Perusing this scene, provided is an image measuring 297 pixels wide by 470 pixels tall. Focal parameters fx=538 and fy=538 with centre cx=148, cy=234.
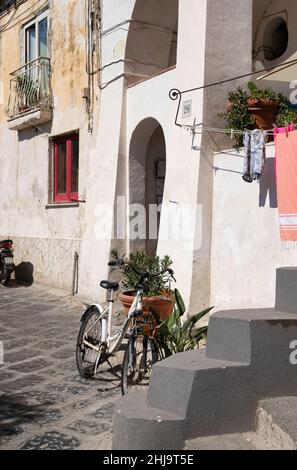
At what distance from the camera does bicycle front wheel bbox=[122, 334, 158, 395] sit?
16.0ft

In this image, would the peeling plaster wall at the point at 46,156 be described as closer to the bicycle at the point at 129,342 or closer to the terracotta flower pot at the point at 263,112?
the terracotta flower pot at the point at 263,112

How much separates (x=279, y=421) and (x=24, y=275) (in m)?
10.1

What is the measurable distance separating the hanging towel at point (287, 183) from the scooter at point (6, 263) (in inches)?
300

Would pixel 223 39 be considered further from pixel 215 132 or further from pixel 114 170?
pixel 114 170

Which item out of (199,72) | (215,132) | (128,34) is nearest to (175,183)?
(215,132)

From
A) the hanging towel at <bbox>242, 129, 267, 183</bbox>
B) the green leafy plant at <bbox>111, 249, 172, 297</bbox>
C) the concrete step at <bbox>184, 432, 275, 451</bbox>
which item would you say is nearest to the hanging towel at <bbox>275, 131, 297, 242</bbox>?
the hanging towel at <bbox>242, 129, 267, 183</bbox>

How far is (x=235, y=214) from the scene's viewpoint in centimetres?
701

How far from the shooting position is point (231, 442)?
350 cm

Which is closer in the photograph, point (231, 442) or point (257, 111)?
point (231, 442)

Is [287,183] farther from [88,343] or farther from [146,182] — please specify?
[146,182]

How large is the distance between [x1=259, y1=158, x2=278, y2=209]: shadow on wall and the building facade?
24 mm

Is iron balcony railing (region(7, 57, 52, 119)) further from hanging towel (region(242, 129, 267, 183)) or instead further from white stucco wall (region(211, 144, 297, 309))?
hanging towel (region(242, 129, 267, 183))

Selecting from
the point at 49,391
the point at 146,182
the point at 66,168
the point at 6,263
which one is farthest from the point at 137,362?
the point at 6,263

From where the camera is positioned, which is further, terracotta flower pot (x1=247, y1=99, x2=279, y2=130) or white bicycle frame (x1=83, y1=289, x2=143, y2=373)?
terracotta flower pot (x1=247, y1=99, x2=279, y2=130)
